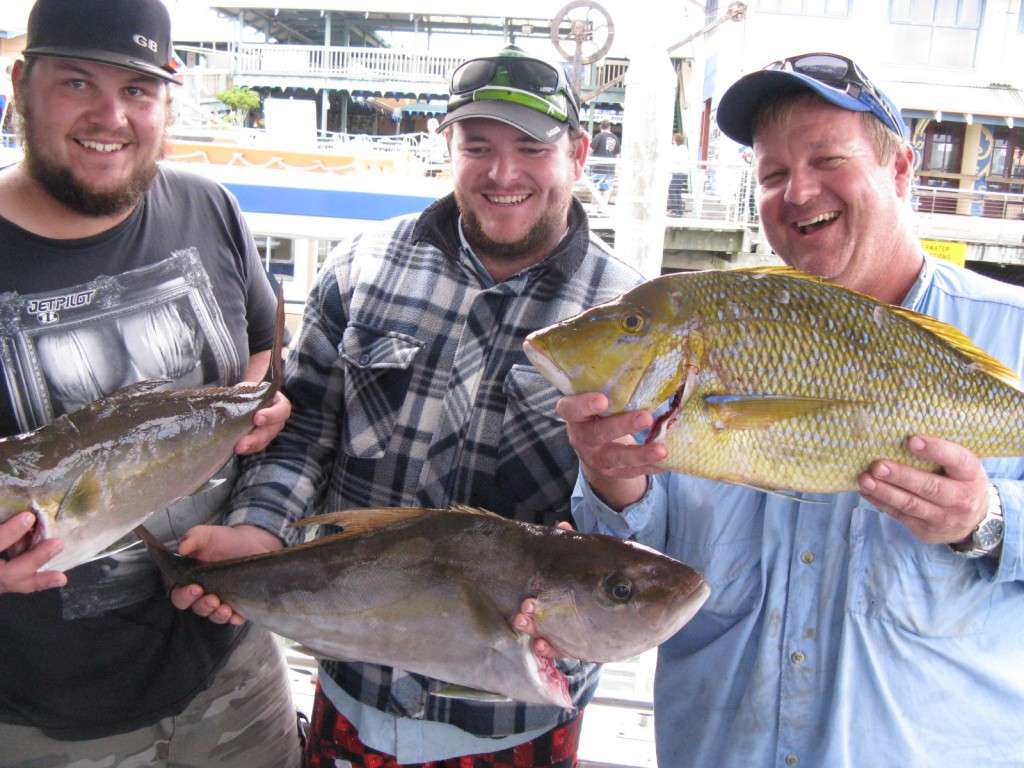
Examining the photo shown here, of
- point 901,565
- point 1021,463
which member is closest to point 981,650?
point 901,565

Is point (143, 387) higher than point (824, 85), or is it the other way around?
point (824, 85)

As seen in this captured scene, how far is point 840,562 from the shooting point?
184 centimetres

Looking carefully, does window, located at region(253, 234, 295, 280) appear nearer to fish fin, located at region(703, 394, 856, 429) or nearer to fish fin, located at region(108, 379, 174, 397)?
fish fin, located at region(108, 379, 174, 397)

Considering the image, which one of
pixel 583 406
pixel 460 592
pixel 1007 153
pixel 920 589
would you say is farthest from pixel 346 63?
pixel 920 589

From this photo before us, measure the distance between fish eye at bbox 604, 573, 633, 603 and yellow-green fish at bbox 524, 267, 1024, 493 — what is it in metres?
0.30

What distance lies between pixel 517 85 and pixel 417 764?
1.94 m

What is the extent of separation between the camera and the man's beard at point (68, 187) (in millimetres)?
2258

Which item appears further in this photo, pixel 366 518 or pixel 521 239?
pixel 521 239

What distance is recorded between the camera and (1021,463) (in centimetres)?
178

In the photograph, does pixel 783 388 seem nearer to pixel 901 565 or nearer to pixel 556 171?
pixel 901 565

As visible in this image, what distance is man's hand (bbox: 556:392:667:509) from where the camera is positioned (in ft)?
5.03

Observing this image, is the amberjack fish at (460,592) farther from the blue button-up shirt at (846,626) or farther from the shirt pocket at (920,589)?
the shirt pocket at (920,589)

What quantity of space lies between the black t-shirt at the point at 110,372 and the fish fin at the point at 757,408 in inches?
63.0

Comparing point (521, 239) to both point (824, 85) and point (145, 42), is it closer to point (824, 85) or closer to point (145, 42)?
point (824, 85)
